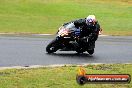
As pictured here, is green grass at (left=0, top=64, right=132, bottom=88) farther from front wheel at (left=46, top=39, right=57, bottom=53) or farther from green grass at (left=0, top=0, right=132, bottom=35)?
green grass at (left=0, top=0, right=132, bottom=35)

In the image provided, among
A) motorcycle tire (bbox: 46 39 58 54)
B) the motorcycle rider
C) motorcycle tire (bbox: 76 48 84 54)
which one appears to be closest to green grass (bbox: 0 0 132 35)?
motorcycle tire (bbox: 46 39 58 54)

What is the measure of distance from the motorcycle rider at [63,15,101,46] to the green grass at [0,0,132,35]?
894cm

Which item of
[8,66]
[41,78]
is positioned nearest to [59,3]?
[8,66]

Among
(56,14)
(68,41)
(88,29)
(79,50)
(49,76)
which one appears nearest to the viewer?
(49,76)

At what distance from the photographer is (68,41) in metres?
16.4

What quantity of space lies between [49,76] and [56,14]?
2365 centimetres

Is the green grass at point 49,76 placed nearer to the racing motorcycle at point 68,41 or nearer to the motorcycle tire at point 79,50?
the racing motorcycle at point 68,41

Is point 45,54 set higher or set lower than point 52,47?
lower

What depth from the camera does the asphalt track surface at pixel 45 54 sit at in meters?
14.7

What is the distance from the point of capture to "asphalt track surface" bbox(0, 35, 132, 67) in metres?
14.7

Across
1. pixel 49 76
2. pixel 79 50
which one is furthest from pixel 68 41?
pixel 49 76

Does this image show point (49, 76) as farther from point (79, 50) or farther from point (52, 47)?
point (79, 50)

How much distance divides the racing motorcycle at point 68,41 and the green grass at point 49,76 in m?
3.25

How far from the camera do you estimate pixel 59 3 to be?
39.8 m
